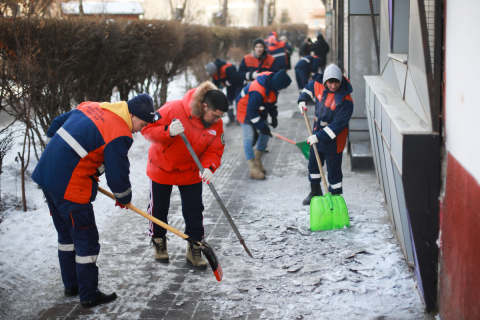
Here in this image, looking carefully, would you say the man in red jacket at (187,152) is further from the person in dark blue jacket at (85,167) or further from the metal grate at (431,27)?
the metal grate at (431,27)

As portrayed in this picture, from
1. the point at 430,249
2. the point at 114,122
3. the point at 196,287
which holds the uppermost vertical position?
the point at 114,122

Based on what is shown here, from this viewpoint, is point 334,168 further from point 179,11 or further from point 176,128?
point 179,11

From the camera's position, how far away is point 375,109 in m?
4.43

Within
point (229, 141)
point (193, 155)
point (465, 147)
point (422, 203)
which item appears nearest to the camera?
point (465, 147)

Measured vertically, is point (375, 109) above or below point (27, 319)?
above

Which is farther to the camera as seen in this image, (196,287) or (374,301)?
(196,287)

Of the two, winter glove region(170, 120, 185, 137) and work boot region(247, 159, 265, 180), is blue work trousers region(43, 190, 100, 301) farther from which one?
work boot region(247, 159, 265, 180)

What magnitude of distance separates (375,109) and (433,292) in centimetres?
192

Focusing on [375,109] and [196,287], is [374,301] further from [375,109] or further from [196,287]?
[375,109]

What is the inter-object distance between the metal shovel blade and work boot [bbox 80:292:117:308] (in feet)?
6.77

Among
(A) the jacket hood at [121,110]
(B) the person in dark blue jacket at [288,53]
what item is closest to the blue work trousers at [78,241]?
(A) the jacket hood at [121,110]

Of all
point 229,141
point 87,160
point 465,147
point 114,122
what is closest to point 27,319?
point 87,160

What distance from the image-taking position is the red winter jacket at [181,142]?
12.2 feet

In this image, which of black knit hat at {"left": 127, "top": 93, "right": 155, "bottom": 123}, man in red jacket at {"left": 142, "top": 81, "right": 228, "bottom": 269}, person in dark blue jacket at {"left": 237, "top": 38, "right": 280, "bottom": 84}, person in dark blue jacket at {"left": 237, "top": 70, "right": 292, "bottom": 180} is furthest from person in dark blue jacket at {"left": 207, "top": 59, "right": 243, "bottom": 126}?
black knit hat at {"left": 127, "top": 93, "right": 155, "bottom": 123}
